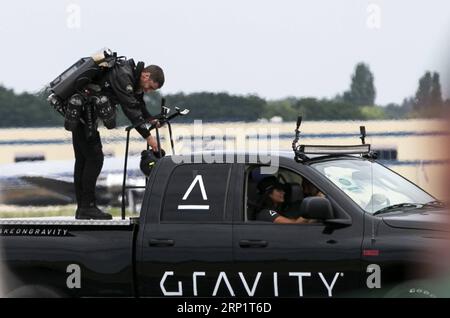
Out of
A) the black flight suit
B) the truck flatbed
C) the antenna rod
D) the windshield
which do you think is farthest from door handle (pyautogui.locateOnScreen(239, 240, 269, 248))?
the black flight suit

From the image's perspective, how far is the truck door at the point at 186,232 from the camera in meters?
6.73

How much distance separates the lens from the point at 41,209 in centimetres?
780

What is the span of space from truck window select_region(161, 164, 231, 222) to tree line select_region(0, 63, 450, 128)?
1.17 feet

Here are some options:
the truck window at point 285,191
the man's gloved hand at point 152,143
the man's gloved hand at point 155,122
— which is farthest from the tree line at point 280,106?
the truck window at point 285,191

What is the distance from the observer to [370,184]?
7.17 m

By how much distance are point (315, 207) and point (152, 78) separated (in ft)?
4.49

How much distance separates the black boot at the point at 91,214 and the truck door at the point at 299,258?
106 cm

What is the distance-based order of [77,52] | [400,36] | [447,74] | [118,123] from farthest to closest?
[118,123]
[77,52]
[400,36]
[447,74]

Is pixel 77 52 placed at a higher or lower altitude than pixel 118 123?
higher

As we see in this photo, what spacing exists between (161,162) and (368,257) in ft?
5.16

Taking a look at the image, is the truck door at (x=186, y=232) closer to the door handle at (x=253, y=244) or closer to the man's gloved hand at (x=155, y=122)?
the door handle at (x=253, y=244)

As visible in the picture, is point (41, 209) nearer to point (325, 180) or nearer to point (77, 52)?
point (77, 52)

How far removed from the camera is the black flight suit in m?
7.41
